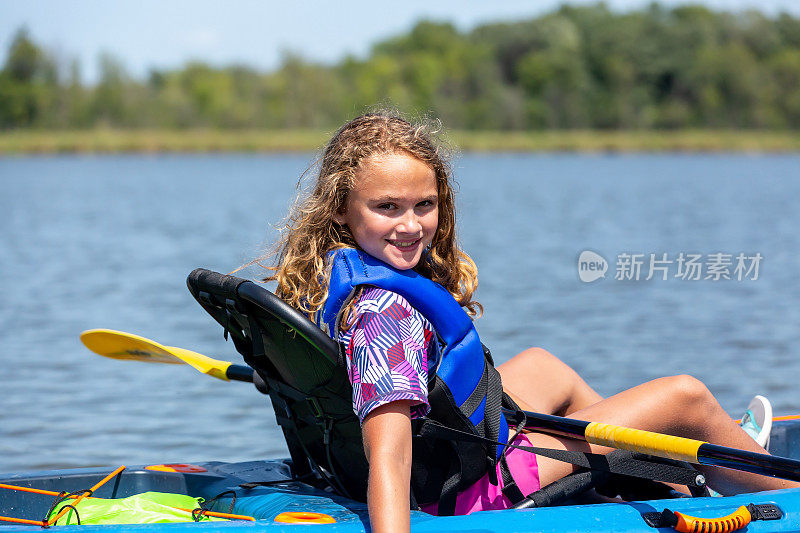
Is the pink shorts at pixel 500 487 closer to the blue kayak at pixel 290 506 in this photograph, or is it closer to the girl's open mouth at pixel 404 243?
the blue kayak at pixel 290 506

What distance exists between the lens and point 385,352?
6.32 feet

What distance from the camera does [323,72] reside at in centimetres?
5631

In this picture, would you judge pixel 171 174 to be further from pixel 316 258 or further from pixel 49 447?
pixel 316 258

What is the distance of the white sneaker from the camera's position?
294 cm

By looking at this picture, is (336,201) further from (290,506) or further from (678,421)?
(678,421)

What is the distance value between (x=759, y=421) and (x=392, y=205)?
5.08ft

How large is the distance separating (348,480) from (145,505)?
19.3 inches

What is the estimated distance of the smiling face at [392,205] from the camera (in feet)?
6.92

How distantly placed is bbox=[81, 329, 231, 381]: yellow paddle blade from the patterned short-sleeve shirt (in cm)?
130

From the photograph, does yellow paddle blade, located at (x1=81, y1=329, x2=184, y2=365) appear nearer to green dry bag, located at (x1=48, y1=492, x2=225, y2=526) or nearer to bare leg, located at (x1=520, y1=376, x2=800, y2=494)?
green dry bag, located at (x1=48, y1=492, x2=225, y2=526)

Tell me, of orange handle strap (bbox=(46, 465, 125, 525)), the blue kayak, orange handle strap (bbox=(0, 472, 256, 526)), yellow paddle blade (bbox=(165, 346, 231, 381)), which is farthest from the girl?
yellow paddle blade (bbox=(165, 346, 231, 381))

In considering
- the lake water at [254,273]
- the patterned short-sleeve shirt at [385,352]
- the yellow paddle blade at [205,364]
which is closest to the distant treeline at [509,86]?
the lake water at [254,273]

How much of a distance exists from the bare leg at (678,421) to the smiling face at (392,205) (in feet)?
2.07

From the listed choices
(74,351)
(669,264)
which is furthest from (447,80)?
(74,351)
